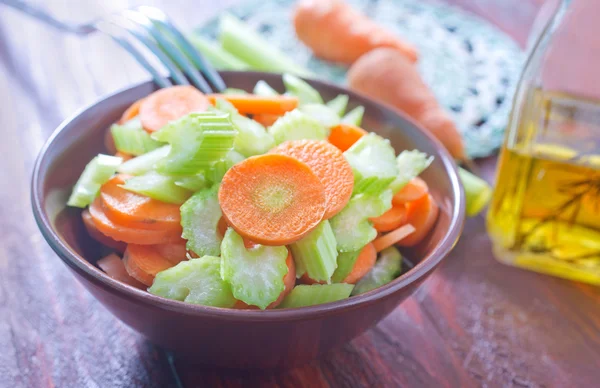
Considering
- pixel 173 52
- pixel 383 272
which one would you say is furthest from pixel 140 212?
pixel 173 52

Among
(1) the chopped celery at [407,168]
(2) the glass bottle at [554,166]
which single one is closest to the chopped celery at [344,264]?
(1) the chopped celery at [407,168]

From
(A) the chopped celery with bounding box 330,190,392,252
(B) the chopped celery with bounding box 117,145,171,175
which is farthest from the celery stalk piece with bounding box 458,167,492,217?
(B) the chopped celery with bounding box 117,145,171,175

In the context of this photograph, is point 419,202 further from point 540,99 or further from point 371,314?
point 540,99

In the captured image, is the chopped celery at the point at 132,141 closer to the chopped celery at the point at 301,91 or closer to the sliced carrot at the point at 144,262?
the sliced carrot at the point at 144,262

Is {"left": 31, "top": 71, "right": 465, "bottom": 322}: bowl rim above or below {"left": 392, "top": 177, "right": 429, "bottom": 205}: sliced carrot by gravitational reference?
above

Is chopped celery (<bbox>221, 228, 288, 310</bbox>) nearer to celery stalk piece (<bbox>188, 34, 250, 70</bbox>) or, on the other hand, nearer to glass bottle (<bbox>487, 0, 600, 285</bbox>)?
glass bottle (<bbox>487, 0, 600, 285</bbox>)

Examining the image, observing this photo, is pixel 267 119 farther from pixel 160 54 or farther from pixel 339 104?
pixel 160 54
